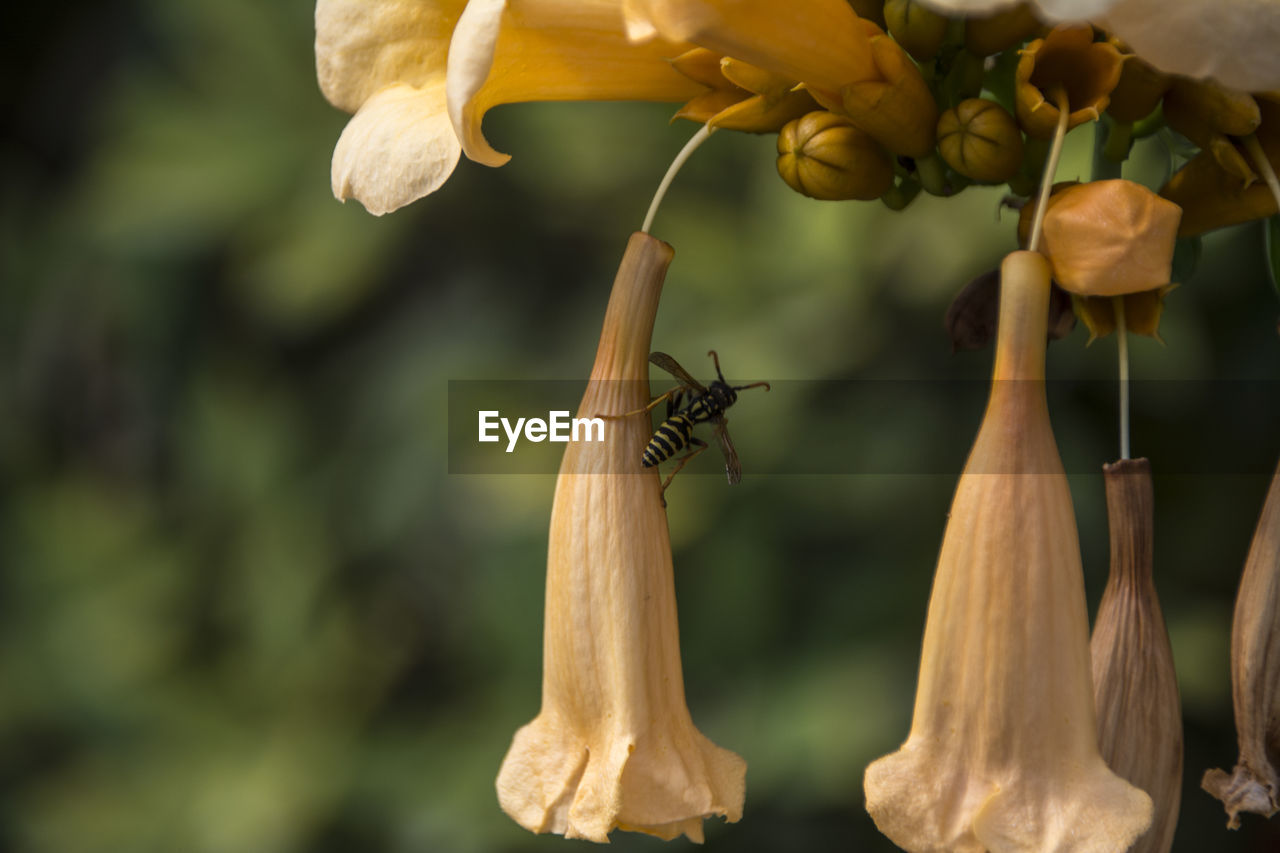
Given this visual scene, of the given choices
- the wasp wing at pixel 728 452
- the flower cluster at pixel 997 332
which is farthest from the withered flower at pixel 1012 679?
the wasp wing at pixel 728 452

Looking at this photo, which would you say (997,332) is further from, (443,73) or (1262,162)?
(443,73)

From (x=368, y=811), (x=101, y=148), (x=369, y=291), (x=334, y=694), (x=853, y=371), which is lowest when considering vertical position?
(x=368, y=811)

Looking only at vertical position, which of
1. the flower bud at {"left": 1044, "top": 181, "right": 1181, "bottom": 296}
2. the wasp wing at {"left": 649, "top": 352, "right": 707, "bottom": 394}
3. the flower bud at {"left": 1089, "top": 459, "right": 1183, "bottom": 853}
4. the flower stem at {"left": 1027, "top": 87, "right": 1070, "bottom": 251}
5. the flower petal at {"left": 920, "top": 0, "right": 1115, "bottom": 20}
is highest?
the flower petal at {"left": 920, "top": 0, "right": 1115, "bottom": 20}

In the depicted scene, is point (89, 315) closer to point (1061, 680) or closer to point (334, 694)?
point (334, 694)

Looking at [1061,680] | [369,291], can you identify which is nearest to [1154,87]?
[1061,680]

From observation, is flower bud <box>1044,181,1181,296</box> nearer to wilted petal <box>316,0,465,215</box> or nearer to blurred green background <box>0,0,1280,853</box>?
wilted petal <box>316,0,465,215</box>

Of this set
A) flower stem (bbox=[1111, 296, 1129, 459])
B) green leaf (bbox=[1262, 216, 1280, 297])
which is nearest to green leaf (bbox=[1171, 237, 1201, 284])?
green leaf (bbox=[1262, 216, 1280, 297])

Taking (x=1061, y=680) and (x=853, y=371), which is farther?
(x=853, y=371)
